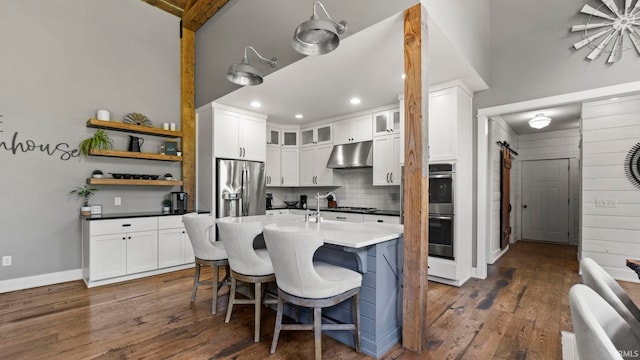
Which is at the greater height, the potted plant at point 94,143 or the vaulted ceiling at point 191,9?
the vaulted ceiling at point 191,9

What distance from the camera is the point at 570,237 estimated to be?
6.32 m

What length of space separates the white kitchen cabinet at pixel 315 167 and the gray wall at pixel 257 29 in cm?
214

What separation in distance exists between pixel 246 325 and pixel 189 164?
321 centimetres

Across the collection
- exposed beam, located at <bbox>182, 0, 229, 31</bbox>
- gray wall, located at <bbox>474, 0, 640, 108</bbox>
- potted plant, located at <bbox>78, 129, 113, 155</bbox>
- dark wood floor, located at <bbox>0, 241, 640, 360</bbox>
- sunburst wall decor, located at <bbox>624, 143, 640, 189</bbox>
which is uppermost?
exposed beam, located at <bbox>182, 0, 229, 31</bbox>

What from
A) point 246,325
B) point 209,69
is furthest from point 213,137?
point 246,325

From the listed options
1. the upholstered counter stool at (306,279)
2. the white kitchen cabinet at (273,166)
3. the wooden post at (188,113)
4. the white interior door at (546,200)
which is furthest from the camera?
the white interior door at (546,200)

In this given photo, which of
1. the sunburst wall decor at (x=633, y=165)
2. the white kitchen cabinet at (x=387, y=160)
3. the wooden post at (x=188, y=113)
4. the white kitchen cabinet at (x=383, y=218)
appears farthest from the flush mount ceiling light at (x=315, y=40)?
the sunburst wall decor at (x=633, y=165)

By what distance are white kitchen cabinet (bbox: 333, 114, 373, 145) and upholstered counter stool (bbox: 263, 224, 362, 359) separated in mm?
3305

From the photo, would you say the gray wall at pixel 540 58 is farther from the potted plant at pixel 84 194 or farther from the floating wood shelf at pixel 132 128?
the potted plant at pixel 84 194

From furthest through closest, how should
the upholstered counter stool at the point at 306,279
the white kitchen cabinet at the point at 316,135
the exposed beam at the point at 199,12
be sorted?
the white kitchen cabinet at the point at 316,135 → the exposed beam at the point at 199,12 → the upholstered counter stool at the point at 306,279

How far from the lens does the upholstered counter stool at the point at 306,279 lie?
184cm

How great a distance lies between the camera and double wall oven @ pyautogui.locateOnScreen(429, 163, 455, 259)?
3.68 m

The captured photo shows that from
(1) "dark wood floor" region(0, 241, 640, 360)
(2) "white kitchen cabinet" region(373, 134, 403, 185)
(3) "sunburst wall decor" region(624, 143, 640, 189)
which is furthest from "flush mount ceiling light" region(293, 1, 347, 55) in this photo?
(3) "sunburst wall decor" region(624, 143, 640, 189)

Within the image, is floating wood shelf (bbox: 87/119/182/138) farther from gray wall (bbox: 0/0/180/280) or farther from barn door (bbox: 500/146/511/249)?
barn door (bbox: 500/146/511/249)
